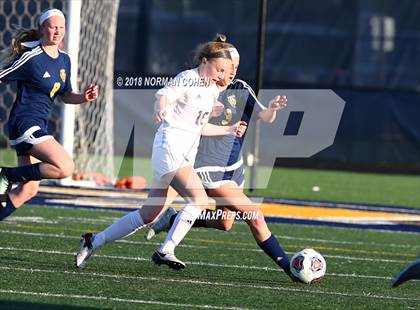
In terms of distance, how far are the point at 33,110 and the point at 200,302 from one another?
248 centimetres

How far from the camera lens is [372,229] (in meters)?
11.7

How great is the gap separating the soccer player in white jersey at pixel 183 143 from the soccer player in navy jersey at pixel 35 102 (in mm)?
831

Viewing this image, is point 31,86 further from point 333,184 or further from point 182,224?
point 333,184

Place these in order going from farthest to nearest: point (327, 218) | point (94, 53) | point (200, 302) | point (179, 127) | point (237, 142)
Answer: point (94, 53) < point (327, 218) < point (237, 142) < point (179, 127) < point (200, 302)

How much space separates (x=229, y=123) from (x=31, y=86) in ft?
4.85

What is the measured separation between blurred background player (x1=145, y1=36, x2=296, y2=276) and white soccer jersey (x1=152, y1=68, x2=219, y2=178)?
0.25m

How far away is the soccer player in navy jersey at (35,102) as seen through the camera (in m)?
8.16

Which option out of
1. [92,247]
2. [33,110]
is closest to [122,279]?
[92,247]

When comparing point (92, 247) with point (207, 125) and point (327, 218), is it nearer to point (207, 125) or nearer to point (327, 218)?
point (207, 125)

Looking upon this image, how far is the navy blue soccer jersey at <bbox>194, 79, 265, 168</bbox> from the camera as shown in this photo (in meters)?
8.05

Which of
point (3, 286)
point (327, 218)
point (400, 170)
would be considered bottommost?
point (400, 170)

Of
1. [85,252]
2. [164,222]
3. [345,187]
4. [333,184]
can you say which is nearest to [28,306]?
[85,252]

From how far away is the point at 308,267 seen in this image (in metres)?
7.52
